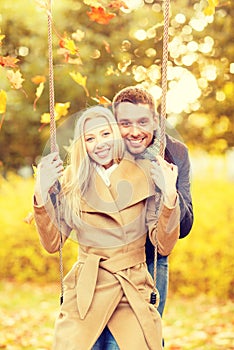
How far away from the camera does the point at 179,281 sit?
6254 mm

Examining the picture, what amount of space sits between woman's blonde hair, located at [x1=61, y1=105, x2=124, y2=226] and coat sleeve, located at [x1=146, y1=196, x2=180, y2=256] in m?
0.20

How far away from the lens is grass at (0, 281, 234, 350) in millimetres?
5250

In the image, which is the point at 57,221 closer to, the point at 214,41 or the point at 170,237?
the point at 170,237

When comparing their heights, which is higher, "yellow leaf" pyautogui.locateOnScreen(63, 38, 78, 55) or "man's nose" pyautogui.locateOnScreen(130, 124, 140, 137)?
"yellow leaf" pyautogui.locateOnScreen(63, 38, 78, 55)

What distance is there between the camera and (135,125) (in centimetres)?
252

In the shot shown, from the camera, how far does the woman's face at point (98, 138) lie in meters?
2.35

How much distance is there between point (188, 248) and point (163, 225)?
3.86 meters

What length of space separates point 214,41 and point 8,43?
1692mm

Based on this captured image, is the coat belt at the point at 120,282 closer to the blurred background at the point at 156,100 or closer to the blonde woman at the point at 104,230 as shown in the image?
the blonde woman at the point at 104,230

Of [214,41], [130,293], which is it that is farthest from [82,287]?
[214,41]

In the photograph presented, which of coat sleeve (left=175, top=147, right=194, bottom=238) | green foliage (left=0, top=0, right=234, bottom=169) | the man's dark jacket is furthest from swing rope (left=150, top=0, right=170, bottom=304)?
green foliage (left=0, top=0, right=234, bottom=169)

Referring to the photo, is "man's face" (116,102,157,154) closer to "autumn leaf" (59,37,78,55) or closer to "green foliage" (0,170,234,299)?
"autumn leaf" (59,37,78,55)

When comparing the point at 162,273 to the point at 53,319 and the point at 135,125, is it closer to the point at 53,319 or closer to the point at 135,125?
the point at 135,125

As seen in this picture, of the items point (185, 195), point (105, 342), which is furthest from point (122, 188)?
point (185, 195)
